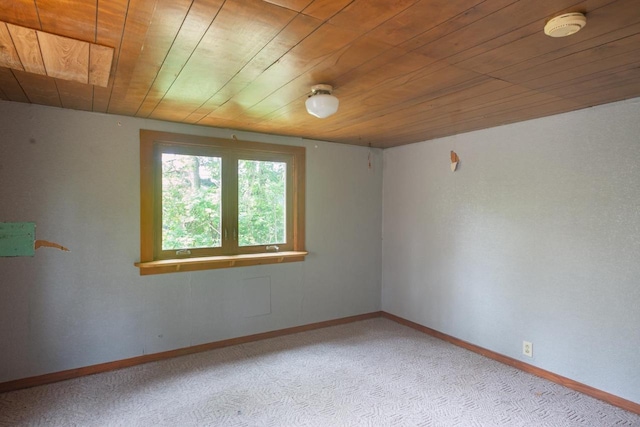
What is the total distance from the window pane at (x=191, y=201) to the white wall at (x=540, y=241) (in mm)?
2198

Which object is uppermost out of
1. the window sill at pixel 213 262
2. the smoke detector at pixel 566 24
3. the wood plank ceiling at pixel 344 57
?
the wood plank ceiling at pixel 344 57

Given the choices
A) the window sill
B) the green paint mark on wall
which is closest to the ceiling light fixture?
the window sill

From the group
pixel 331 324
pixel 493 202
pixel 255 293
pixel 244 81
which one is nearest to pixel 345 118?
pixel 244 81

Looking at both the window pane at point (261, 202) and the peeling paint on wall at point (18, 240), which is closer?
the peeling paint on wall at point (18, 240)

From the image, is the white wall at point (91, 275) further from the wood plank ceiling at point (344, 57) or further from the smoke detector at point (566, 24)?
the smoke detector at point (566, 24)

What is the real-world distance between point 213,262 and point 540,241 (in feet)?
9.48

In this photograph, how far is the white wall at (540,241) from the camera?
2508mm

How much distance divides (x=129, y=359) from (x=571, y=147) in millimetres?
4007

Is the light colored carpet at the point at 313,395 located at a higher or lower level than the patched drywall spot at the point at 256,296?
lower

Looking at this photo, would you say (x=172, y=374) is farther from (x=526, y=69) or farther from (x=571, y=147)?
(x=571, y=147)

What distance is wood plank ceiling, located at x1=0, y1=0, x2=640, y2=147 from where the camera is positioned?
1351mm

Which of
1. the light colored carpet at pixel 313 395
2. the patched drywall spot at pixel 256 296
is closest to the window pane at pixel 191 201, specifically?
the patched drywall spot at pixel 256 296

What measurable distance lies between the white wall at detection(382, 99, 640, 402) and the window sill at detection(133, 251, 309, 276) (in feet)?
4.91

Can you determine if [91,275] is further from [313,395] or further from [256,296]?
[313,395]
